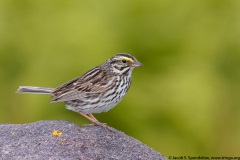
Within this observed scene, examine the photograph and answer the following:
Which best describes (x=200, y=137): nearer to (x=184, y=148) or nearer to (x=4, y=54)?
(x=184, y=148)

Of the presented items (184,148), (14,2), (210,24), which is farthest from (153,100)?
(14,2)

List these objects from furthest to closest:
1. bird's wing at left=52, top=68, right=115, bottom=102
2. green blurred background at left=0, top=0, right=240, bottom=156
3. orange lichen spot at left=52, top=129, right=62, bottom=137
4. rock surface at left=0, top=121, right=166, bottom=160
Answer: green blurred background at left=0, top=0, right=240, bottom=156, bird's wing at left=52, top=68, right=115, bottom=102, orange lichen spot at left=52, top=129, right=62, bottom=137, rock surface at left=0, top=121, right=166, bottom=160

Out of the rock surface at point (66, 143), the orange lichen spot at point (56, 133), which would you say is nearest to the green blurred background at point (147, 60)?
the rock surface at point (66, 143)

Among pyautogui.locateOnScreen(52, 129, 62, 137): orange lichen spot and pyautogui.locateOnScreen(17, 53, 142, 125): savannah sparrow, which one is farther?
pyautogui.locateOnScreen(17, 53, 142, 125): savannah sparrow

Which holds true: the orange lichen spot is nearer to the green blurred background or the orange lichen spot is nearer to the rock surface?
the rock surface

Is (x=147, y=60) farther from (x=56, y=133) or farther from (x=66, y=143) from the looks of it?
(x=66, y=143)

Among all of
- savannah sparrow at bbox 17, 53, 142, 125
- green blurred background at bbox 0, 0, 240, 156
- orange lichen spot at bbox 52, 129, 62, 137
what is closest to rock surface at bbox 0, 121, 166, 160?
orange lichen spot at bbox 52, 129, 62, 137

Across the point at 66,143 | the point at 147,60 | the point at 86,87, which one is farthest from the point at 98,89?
the point at 147,60
